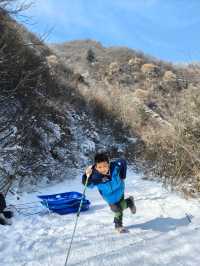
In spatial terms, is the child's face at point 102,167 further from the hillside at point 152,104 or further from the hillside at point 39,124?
the hillside at point 39,124

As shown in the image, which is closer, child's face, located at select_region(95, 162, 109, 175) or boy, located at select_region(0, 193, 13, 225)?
child's face, located at select_region(95, 162, 109, 175)

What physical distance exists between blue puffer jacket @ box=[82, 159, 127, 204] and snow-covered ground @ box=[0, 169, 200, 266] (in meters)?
0.44

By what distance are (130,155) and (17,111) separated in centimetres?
568

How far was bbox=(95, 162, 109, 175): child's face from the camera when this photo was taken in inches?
209

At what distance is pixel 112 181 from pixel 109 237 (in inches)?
30.3

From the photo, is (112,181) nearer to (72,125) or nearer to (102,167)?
(102,167)

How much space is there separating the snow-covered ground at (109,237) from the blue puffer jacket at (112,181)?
444mm

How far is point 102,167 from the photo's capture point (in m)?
5.32

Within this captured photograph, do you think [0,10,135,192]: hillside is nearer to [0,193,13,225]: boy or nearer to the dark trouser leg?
[0,193,13,225]: boy

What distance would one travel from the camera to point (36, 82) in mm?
12312

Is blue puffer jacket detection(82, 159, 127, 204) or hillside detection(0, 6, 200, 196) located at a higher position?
hillside detection(0, 6, 200, 196)

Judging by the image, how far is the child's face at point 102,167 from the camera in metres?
5.31

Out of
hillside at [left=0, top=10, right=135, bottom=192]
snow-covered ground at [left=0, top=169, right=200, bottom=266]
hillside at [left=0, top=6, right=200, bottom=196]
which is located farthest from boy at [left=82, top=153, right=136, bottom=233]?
hillside at [left=0, top=10, right=135, bottom=192]

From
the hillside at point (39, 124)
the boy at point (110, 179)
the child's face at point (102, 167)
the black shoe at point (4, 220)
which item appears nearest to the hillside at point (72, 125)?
the hillside at point (39, 124)
